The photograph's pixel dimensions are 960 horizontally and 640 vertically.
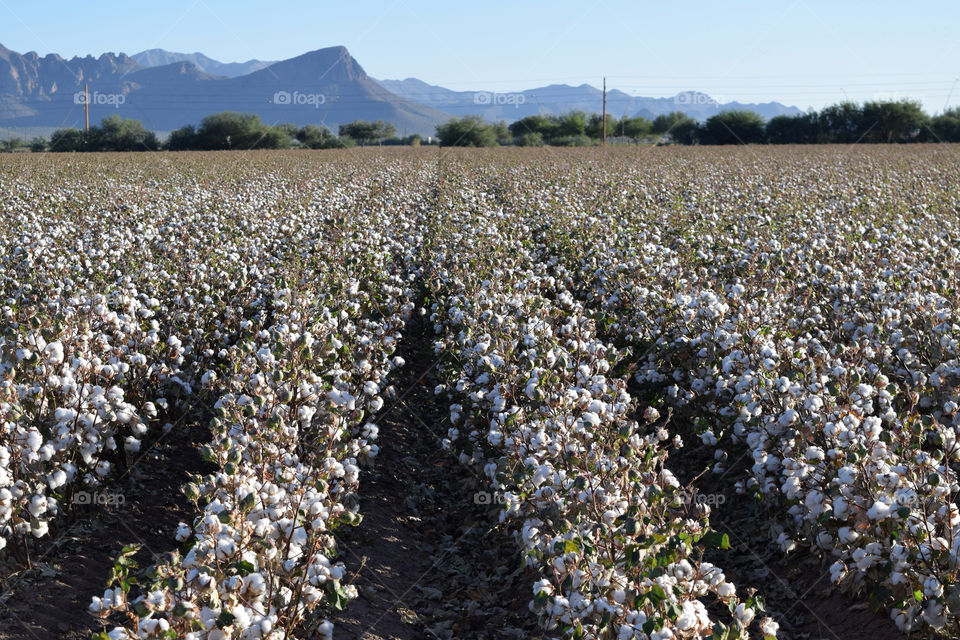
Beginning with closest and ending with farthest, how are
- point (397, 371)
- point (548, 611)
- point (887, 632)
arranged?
point (548, 611)
point (887, 632)
point (397, 371)

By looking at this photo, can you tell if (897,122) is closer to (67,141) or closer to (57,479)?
(67,141)

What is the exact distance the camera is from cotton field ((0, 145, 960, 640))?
3.52 meters

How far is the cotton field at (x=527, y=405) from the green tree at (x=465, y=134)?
5736 cm

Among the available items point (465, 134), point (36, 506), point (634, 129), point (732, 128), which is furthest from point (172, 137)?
point (36, 506)

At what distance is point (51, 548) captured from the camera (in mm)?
4891

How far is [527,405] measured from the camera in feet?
18.0

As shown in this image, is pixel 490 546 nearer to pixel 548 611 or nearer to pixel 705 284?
pixel 548 611

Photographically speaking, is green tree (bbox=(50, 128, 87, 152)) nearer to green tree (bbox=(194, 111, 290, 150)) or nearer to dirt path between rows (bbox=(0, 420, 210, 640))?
green tree (bbox=(194, 111, 290, 150))

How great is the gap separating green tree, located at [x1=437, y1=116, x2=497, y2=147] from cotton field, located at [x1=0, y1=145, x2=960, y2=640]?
57.4 m

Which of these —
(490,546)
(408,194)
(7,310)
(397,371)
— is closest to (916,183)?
(408,194)

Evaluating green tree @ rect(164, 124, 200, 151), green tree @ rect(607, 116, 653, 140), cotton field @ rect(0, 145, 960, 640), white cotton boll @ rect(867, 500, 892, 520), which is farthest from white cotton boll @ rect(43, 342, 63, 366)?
green tree @ rect(607, 116, 653, 140)

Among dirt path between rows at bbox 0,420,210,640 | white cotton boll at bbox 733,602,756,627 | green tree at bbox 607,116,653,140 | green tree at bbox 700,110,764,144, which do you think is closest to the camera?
white cotton boll at bbox 733,602,756,627

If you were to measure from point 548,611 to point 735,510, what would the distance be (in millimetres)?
2783

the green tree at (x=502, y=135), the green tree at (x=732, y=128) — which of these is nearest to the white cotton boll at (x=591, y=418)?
the green tree at (x=732, y=128)
